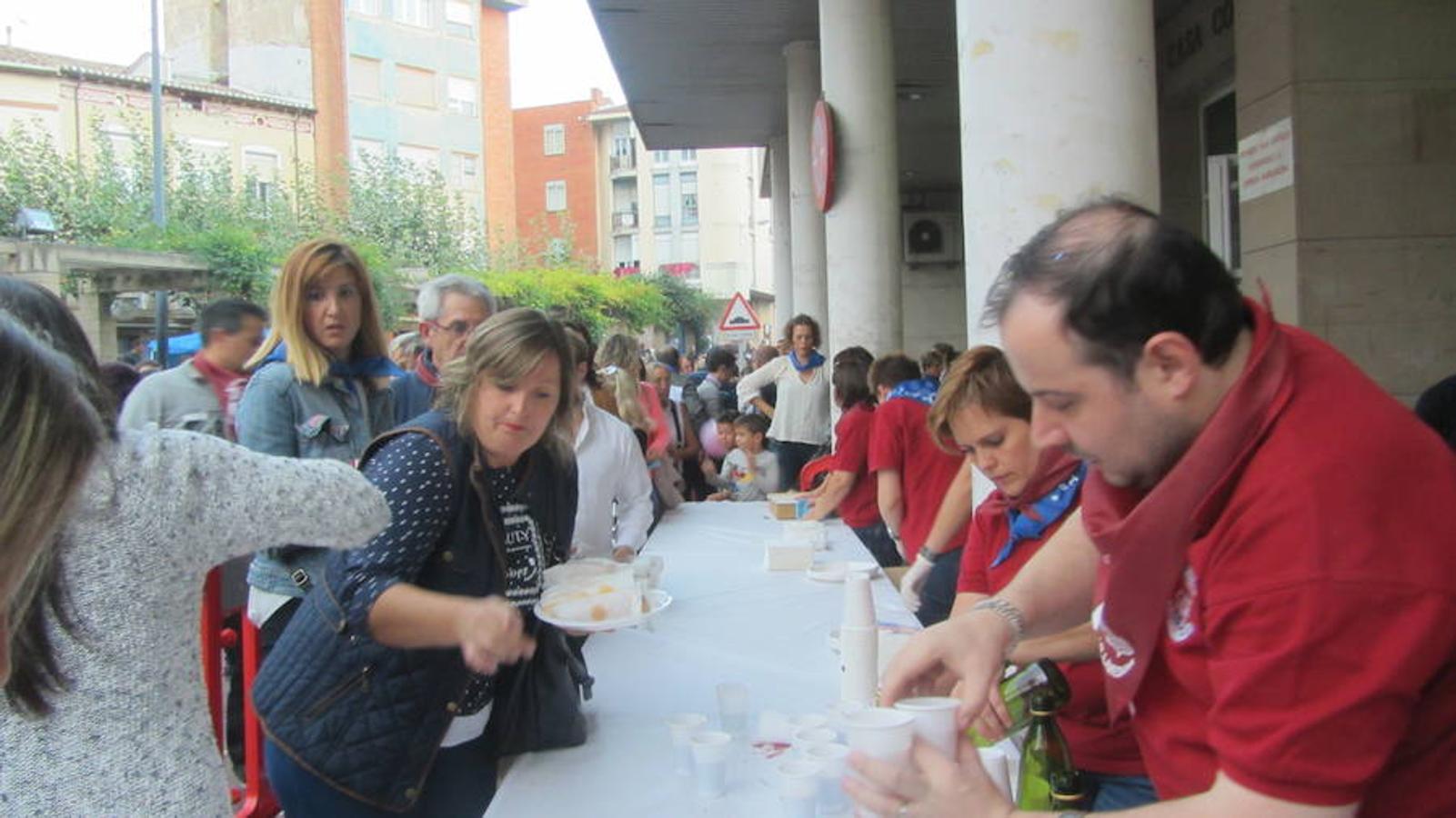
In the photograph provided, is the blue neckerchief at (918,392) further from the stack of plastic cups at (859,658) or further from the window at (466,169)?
the window at (466,169)

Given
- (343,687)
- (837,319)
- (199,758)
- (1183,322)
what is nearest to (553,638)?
(343,687)

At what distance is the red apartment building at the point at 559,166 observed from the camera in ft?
181

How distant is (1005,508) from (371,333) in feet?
6.99

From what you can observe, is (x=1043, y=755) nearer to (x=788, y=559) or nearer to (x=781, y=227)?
(x=788, y=559)

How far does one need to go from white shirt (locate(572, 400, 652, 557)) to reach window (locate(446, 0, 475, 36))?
4203 cm

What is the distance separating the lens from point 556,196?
56.2 m

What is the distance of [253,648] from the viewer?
376 centimetres

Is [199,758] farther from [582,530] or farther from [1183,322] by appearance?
[582,530]

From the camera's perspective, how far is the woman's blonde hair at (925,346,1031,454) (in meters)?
2.93

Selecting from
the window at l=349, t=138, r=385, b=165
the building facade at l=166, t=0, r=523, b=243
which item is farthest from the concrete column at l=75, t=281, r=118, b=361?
the window at l=349, t=138, r=385, b=165

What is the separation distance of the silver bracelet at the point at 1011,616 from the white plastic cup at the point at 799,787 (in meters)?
0.42

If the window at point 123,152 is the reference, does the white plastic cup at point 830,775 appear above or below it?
below

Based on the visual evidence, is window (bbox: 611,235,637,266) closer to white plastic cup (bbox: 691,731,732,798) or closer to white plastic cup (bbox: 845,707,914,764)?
white plastic cup (bbox: 691,731,732,798)

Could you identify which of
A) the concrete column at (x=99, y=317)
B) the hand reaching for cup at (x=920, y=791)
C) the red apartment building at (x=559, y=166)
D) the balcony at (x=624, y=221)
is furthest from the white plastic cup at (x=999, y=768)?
the balcony at (x=624, y=221)
